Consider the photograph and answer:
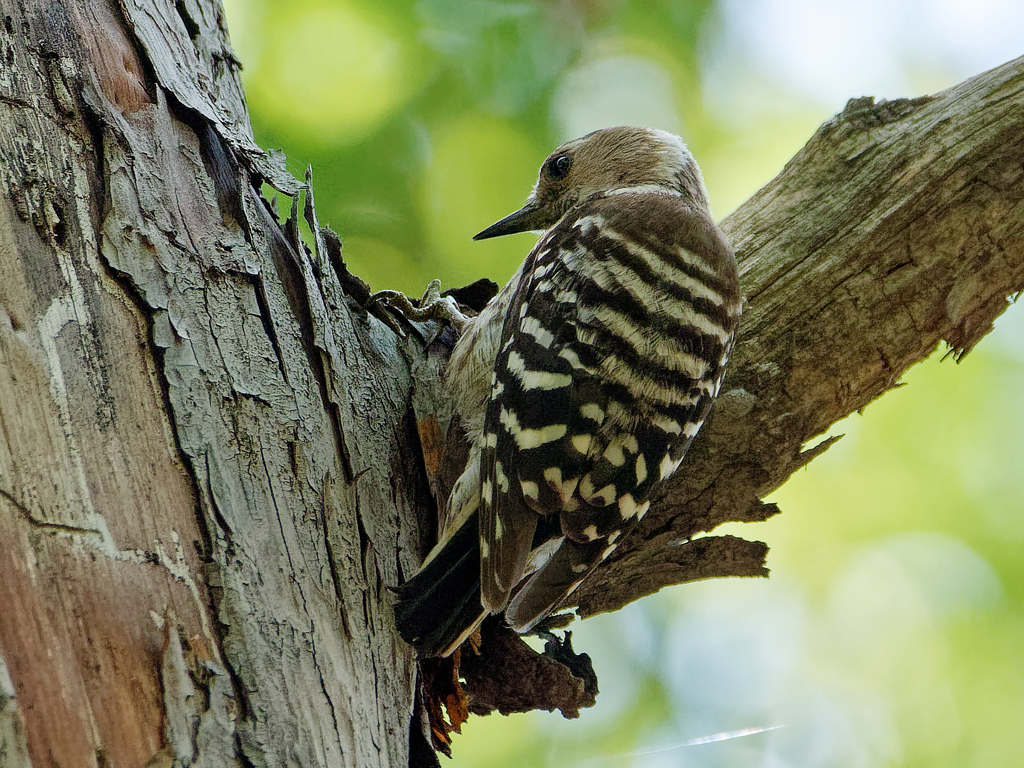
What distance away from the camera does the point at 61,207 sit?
1.45m

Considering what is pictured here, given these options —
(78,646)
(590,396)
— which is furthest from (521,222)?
(78,646)

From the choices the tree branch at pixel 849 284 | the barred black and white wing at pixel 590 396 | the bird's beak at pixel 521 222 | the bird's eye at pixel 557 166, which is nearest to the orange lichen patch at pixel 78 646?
the barred black and white wing at pixel 590 396

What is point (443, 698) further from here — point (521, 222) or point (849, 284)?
point (521, 222)

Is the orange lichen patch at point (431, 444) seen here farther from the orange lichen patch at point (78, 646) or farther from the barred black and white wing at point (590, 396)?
the orange lichen patch at point (78, 646)

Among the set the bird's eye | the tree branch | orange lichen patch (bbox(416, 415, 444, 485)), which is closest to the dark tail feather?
orange lichen patch (bbox(416, 415, 444, 485))

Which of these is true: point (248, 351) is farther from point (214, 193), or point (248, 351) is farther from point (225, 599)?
point (225, 599)

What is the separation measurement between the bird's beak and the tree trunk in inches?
29.2

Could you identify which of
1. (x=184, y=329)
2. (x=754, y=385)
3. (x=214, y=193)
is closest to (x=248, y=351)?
(x=184, y=329)

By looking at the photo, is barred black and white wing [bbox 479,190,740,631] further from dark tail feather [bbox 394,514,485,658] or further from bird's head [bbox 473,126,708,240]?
bird's head [bbox 473,126,708,240]

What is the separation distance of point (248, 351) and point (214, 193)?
0.37m

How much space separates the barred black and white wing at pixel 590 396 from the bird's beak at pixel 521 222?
0.70 m

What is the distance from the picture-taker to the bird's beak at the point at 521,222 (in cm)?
291

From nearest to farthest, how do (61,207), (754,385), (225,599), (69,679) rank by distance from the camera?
(69,679)
(225,599)
(61,207)
(754,385)

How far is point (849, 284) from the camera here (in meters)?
1.99
